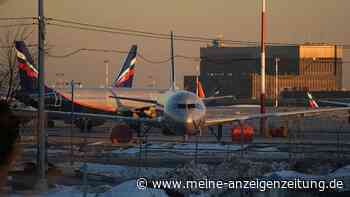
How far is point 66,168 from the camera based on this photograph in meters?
28.9

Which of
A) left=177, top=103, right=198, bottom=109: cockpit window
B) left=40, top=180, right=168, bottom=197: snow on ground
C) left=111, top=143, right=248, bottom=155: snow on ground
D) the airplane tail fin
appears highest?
the airplane tail fin

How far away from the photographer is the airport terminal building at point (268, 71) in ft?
557

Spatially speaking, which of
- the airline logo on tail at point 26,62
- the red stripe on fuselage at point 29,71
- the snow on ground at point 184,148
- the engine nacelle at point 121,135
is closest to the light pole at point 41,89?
the snow on ground at point 184,148

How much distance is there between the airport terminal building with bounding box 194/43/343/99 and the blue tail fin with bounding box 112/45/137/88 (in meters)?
87.3

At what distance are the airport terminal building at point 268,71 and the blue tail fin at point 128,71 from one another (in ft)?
286

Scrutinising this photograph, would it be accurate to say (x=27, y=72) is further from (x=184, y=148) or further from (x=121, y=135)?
(x=184, y=148)

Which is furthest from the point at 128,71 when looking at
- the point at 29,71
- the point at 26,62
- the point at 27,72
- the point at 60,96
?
the point at 26,62

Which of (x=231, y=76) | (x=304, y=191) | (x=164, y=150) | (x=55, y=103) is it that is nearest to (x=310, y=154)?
(x=164, y=150)

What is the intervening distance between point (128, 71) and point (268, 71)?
92.5 meters

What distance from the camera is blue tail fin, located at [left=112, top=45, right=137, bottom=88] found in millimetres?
79438

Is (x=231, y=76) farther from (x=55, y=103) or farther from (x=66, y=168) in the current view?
(x=66, y=168)

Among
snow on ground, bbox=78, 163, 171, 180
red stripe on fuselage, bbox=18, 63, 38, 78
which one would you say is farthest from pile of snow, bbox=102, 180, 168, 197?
red stripe on fuselage, bbox=18, 63, 38, 78

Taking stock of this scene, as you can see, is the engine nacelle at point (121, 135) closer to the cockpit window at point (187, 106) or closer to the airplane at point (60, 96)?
the cockpit window at point (187, 106)

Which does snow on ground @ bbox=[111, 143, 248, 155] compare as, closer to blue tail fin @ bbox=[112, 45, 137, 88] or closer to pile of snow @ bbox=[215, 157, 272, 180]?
pile of snow @ bbox=[215, 157, 272, 180]
